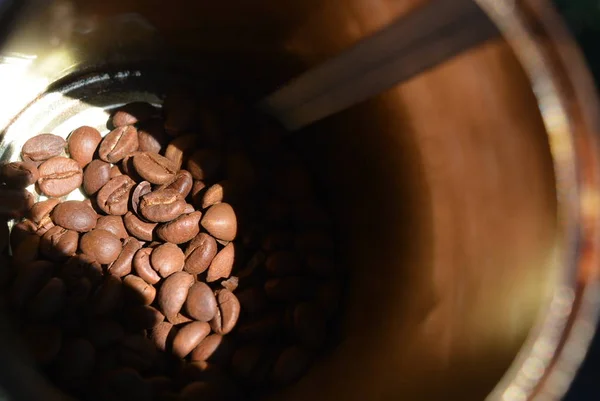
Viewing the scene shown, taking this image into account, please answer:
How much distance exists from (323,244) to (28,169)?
659mm

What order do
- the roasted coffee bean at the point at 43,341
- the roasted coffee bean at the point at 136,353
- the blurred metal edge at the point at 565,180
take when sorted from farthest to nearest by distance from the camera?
1. the roasted coffee bean at the point at 136,353
2. the roasted coffee bean at the point at 43,341
3. the blurred metal edge at the point at 565,180

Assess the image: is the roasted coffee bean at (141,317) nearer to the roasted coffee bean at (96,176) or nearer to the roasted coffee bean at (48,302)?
the roasted coffee bean at (48,302)

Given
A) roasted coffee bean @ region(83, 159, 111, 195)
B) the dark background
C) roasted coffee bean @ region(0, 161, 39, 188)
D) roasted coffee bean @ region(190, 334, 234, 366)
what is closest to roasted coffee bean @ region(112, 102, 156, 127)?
roasted coffee bean @ region(83, 159, 111, 195)

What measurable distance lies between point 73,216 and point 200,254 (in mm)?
281

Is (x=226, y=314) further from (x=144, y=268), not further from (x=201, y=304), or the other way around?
(x=144, y=268)

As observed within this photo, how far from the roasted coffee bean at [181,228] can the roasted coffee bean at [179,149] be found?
149 mm

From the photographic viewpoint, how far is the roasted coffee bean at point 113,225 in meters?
Answer: 1.27

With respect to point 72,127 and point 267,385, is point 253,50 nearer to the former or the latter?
point 72,127

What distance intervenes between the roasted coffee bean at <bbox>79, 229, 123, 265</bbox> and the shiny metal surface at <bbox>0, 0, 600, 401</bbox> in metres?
0.29

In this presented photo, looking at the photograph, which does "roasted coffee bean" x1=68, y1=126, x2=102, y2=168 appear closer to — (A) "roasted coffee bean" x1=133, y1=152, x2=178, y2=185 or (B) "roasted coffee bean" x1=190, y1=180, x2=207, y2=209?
(A) "roasted coffee bean" x1=133, y1=152, x2=178, y2=185

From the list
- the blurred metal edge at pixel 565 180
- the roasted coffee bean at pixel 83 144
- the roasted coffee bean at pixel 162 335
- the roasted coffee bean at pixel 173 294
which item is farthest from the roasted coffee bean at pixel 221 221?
the blurred metal edge at pixel 565 180

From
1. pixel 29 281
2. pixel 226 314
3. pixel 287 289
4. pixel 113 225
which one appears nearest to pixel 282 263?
pixel 287 289

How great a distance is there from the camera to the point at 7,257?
1187mm

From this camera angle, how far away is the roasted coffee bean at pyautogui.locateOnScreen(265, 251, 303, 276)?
1232 mm
